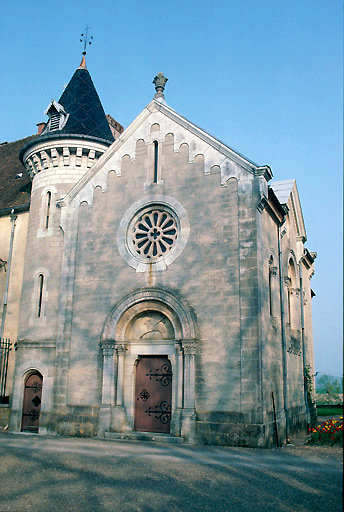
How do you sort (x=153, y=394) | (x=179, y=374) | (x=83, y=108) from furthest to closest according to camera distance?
(x=83, y=108) < (x=153, y=394) < (x=179, y=374)

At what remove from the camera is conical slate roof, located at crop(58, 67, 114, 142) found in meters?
21.5

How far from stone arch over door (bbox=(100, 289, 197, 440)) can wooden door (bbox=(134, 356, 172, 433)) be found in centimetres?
19

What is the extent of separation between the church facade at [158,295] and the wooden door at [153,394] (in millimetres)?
38

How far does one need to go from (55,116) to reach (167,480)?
17.9 m

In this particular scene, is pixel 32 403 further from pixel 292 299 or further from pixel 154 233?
pixel 292 299

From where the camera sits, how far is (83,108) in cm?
2270

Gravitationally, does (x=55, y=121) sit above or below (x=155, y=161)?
above

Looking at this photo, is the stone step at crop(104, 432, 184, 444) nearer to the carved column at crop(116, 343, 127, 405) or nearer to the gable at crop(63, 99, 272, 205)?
the carved column at crop(116, 343, 127, 405)

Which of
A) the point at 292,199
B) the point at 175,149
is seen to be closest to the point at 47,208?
the point at 175,149

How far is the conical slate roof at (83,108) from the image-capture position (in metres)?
21.5

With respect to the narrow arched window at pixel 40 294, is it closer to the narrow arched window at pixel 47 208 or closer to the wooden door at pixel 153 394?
the narrow arched window at pixel 47 208

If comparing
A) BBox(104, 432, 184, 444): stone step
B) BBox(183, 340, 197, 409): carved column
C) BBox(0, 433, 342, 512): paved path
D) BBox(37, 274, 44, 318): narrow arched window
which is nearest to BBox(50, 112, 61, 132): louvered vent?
BBox(37, 274, 44, 318): narrow arched window

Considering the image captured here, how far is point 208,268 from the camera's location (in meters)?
15.9

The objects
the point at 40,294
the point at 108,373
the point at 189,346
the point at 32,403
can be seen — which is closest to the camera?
the point at 189,346
